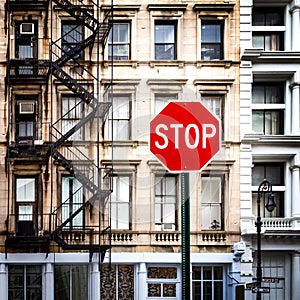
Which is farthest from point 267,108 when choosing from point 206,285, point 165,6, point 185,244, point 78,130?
point 185,244

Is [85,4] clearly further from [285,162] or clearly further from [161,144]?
[161,144]

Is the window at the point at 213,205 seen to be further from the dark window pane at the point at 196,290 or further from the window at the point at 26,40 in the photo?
the window at the point at 26,40

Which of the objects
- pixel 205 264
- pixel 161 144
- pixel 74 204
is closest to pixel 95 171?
pixel 74 204

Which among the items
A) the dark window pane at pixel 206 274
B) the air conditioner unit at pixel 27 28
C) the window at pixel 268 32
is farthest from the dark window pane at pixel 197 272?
the air conditioner unit at pixel 27 28

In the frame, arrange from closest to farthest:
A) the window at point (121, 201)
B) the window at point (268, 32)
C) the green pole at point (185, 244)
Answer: the green pole at point (185, 244) < the window at point (121, 201) < the window at point (268, 32)

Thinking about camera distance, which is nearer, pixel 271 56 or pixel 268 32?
pixel 271 56

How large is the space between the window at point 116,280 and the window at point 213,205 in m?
2.30

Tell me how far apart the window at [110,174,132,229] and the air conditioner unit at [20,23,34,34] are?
465cm

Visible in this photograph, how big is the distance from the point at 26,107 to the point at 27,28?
2067 mm

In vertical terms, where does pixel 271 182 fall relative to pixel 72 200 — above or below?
above

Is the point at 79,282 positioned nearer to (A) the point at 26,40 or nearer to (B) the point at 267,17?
(A) the point at 26,40

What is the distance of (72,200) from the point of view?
736 inches

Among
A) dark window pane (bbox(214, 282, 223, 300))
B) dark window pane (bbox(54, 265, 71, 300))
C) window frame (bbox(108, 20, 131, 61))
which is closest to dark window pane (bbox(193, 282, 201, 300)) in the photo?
dark window pane (bbox(214, 282, 223, 300))

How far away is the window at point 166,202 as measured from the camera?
16.0m
